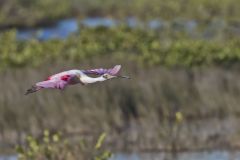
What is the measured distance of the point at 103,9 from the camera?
51781mm

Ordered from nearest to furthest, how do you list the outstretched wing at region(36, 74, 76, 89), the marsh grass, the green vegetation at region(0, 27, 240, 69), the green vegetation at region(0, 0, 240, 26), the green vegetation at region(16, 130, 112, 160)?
the outstretched wing at region(36, 74, 76, 89), the green vegetation at region(16, 130, 112, 160), the marsh grass, the green vegetation at region(0, 27, 240, 69), the green vegetation at region(0, 0, 240, 26)

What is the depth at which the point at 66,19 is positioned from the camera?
52406 mm

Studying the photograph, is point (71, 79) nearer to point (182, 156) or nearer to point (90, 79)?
point (90, 79)

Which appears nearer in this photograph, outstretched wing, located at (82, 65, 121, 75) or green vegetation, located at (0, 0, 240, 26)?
outstretched wing, located at (82, 65, 121, 75)

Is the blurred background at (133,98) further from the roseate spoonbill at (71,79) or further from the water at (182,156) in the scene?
the roseate spoonbill at (71,79)

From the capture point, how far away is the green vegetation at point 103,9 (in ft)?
135

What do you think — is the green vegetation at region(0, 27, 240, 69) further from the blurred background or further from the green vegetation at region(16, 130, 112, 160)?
the green vegetation at region(16, 130, 112, 160)

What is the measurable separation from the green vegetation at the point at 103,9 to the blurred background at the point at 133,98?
1583 centimetres

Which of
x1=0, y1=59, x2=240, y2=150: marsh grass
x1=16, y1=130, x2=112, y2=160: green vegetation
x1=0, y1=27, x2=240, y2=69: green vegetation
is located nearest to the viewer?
x1=16, y1=130, x2=112, y2=160: green vegetation

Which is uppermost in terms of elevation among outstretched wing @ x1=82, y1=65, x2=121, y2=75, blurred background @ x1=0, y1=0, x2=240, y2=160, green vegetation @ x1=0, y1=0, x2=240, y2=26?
outstretched wing @ x1=82, y1=65, x2=121, y2=75

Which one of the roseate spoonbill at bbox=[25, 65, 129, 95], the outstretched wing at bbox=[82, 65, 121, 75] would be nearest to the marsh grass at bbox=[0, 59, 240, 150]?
the outstretched wing at bbox=[82, 65, 121, 75]

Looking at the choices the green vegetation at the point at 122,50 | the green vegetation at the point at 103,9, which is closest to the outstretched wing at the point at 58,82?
the green vegetation at the point at 122,50

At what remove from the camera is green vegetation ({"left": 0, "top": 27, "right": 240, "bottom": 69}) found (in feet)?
68.1

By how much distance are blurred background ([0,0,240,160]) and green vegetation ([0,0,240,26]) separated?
623 inches
